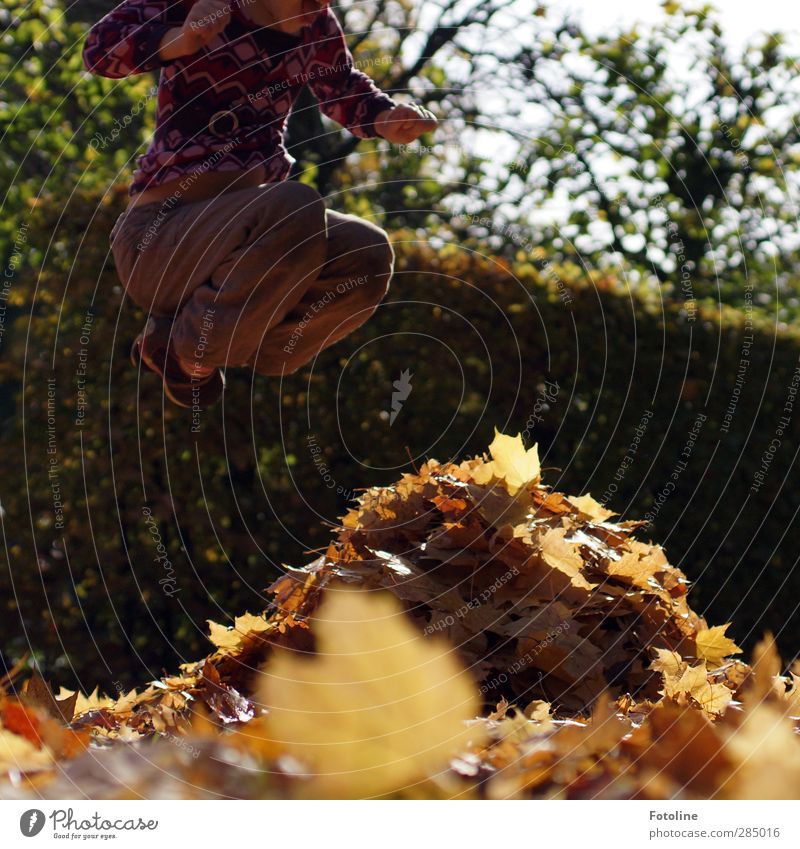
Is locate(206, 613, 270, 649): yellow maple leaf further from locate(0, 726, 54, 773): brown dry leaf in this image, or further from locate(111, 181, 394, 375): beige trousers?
locate(0, 726, 54, 773): brown dry leaf

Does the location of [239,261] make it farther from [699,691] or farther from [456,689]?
[456,689]

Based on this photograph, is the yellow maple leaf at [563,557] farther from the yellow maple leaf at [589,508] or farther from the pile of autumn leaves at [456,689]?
the yellow maple leaf at [589,508]

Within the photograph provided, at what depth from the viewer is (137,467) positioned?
6141 millimetres

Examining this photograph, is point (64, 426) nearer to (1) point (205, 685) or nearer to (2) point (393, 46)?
(1) point (205, 685)

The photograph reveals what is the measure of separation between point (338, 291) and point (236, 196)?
419 mm

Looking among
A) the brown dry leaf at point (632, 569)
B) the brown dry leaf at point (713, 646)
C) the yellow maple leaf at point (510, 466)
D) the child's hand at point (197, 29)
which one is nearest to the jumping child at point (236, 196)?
the child's hand at point (197, 29)

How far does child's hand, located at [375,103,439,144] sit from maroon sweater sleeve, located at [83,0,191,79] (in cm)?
70

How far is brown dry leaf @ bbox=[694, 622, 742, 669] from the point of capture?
10.8 ft

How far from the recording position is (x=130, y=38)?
2.78 metres

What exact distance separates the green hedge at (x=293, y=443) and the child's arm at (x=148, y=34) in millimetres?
3055

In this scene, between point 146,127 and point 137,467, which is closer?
point 137,467

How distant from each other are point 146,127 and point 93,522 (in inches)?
194

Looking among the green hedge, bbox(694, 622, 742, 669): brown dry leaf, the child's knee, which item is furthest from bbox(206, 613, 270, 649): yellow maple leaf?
the green hedge

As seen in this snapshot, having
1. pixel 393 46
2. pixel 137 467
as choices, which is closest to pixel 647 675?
pixel 137 467
